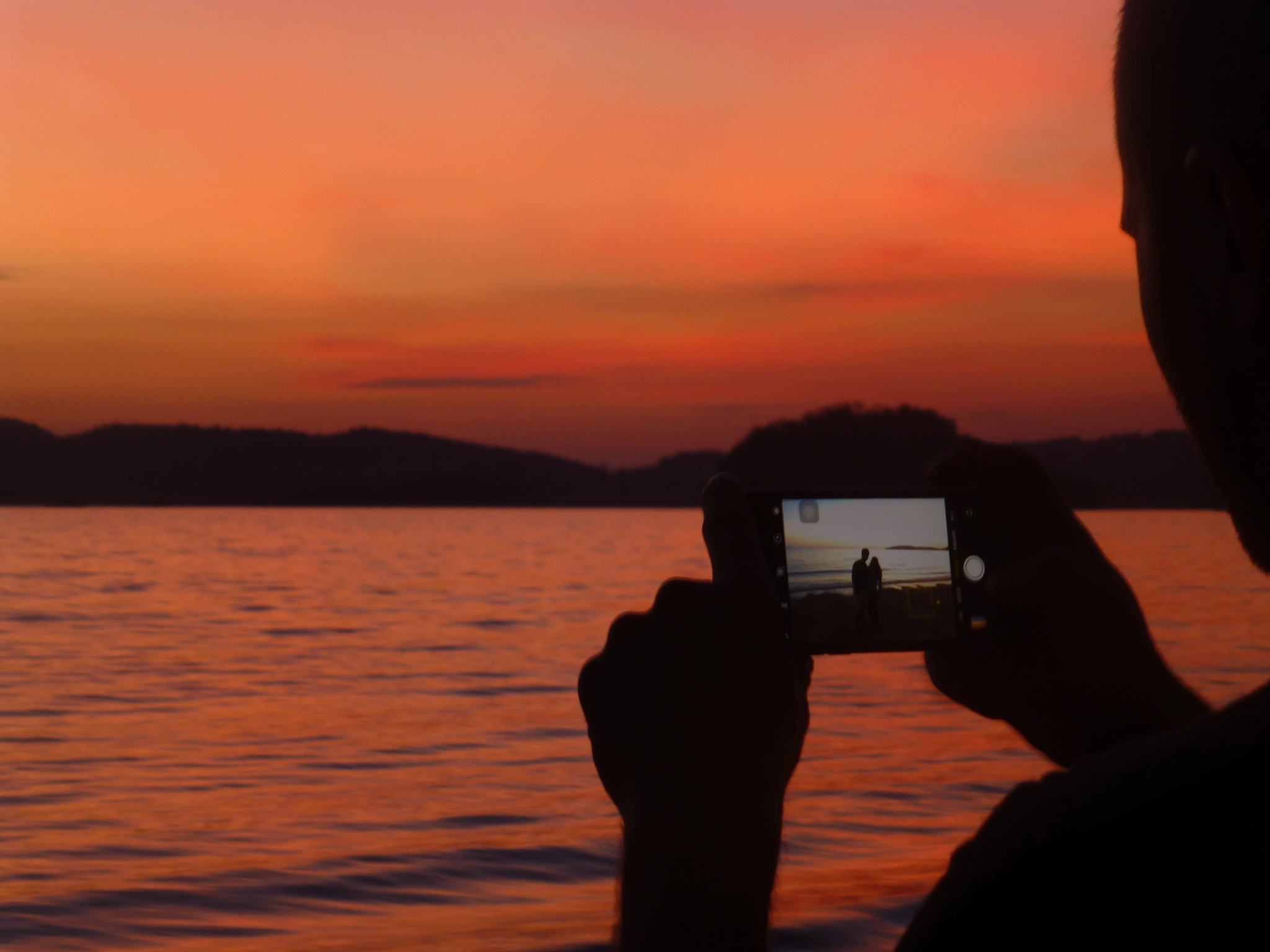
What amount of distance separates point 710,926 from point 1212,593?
28973 mm

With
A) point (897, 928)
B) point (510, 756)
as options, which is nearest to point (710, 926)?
point (897, 928)

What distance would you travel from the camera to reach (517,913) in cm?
652

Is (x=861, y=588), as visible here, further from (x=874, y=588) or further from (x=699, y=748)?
(x=699, y=748)

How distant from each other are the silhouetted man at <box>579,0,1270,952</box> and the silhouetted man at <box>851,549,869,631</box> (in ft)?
1.44

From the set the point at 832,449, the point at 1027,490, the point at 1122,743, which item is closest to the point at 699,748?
the point at 1122,743

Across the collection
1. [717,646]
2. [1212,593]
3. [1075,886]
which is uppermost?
[717,646]

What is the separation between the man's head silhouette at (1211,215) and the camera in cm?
84

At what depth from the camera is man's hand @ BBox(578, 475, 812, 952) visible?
39.6 inches

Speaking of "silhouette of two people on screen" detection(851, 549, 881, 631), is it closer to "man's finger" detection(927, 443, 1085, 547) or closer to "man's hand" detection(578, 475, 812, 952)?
"man's finger" detection(927, 443, 1085, 547)

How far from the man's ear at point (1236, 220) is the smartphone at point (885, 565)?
2.79 feet

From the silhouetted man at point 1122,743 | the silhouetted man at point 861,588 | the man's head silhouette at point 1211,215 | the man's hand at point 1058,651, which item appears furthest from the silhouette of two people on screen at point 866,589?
the man's head silhouette at point 1211,215

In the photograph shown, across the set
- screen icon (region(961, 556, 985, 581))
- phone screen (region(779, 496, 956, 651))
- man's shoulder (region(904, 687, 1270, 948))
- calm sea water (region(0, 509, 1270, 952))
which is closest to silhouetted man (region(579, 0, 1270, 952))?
man's shoulder (region(904, 687, 1270, 948))

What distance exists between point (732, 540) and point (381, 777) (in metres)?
9.42

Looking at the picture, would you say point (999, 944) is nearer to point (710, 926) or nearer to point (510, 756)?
point (710, 926)
